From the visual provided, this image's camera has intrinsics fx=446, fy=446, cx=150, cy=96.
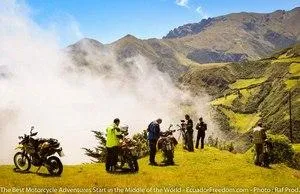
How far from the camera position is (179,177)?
21625mm

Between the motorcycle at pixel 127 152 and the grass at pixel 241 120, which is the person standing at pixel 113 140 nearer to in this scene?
the motorcycle at pixel 127 152

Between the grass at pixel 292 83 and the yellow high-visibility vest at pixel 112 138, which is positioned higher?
the grass at pixel 292 83

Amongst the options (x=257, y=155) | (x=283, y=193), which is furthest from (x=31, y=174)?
(x=257, y=155)

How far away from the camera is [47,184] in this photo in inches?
722

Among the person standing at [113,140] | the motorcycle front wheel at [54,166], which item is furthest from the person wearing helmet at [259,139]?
the motorcycle front wheel at [54,166]

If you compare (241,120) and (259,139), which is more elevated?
(241,120)

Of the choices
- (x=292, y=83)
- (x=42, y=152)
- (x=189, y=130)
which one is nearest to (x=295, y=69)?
(x=292, y=83)

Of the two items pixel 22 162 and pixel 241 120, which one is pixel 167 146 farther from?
pixel 241 120

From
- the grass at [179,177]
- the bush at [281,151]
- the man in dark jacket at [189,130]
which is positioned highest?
the man in dark jacket at [189,130]

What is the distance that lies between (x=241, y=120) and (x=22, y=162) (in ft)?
521

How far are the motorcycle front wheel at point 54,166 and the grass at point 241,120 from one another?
14179 cm

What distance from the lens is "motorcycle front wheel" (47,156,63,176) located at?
66.1 feet

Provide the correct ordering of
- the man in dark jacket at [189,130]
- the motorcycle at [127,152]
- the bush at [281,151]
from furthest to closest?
the man in dark jacket at [189,130], the bush at [281,151], the motorcycle at [127,152]

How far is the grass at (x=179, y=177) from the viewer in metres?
19.0
